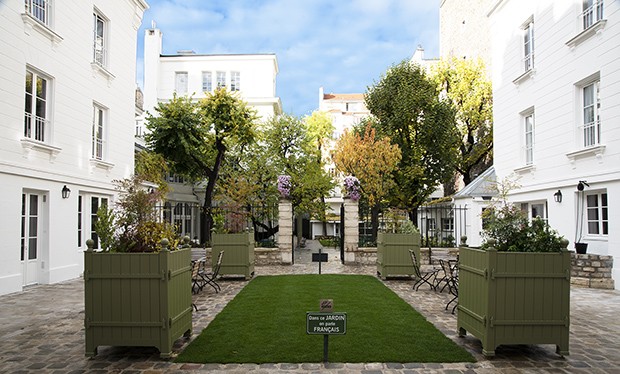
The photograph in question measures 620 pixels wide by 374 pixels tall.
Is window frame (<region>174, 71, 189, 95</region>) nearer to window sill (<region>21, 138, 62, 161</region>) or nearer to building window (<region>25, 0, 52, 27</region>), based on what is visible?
building window (<region>25, 0, 52, 27</region>)

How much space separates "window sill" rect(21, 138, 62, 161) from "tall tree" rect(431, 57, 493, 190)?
20292 mm

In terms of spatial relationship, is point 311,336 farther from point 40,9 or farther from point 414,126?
point 414,126

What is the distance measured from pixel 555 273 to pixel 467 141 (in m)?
23.8

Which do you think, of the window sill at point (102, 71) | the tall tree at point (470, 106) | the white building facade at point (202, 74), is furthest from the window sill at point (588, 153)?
the white building facade at point (202, 74)

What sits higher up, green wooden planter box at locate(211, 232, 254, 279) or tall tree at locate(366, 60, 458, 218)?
tall tree at locate(366, 60, 458, 218)

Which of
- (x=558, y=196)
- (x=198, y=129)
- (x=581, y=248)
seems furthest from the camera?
(x=198, y=129)

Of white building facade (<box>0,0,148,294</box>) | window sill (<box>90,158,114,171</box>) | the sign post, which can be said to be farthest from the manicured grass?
window sill (<box>90,158,114,171</box>)

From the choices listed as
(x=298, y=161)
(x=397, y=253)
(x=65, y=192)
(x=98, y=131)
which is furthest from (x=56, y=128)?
(x=298, y=161)

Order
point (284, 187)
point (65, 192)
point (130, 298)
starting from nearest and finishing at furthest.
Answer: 1. point (130, 298)
2. point (65, 192)
3. point (284, 187)

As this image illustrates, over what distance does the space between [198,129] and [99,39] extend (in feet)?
20.5

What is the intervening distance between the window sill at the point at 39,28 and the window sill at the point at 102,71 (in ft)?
6.37

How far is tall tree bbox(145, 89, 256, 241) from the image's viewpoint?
781 inches

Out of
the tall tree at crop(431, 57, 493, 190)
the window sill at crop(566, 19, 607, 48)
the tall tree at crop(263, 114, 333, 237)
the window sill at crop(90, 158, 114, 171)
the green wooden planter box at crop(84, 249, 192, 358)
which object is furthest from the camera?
the tall tree at crop(431, 57, 493, 190)

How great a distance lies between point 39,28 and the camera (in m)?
11.1
